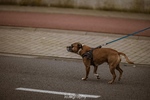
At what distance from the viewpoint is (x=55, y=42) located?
489 inches

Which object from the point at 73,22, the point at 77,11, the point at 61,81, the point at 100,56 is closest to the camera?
the point at 100,56

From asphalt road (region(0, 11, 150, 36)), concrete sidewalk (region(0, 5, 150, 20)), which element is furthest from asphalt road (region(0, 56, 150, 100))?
concrete sidewalk (region(0, 5, 150, 20))

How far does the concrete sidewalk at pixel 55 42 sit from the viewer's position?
11375 millimetres

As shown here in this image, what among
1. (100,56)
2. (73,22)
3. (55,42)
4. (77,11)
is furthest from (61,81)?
(77,11)

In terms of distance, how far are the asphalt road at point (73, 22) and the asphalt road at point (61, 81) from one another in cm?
366

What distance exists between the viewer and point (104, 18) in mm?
15805

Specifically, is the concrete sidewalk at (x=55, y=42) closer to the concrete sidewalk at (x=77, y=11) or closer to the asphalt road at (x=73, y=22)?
the asphalt road at (x=73, y=22)

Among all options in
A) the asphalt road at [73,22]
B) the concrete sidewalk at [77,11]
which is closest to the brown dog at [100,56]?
the asphalt road at [73,22]

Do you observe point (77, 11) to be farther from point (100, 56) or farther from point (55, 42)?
point (100, 56)

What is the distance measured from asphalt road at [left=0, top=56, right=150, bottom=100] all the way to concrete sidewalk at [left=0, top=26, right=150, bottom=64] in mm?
662

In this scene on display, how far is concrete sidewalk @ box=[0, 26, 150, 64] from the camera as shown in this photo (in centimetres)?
→ 1138

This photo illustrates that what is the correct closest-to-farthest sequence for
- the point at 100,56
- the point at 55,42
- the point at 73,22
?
the point at 100,56 < the point at 55,42 < the point at 73,22

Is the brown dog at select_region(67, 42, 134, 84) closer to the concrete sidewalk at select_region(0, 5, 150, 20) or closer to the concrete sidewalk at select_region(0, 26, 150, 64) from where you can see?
the concrete sidewalk at select_region(0, 26, 150, 64)

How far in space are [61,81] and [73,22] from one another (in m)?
6.72
